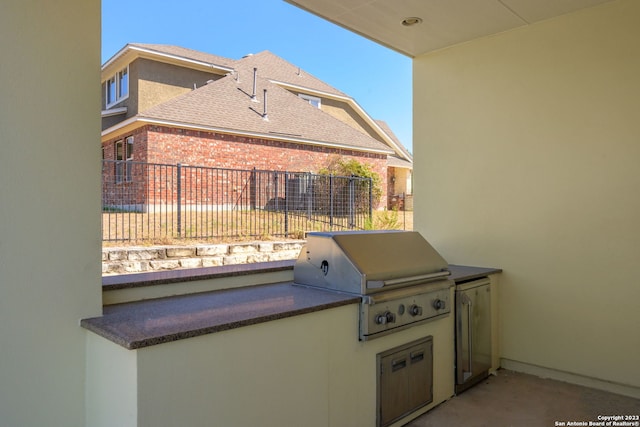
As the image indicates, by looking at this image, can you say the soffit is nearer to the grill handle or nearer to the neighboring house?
the grill handle

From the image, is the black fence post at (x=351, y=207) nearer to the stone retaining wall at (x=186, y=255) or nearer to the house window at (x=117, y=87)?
the stone retaining wall at (x=186, y=255)

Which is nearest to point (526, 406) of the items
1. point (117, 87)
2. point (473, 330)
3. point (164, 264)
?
point (473, 330)

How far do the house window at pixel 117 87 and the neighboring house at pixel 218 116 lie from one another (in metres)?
0.03

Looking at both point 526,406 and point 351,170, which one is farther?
point 351,170

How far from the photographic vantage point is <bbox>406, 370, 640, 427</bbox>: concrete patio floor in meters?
2.47

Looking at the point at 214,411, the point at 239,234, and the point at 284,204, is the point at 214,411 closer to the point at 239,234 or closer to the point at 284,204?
the point at 239,234

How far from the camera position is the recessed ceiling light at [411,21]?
305 centimetres

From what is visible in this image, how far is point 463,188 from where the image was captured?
3549 millimetres

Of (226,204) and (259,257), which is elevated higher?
(226,204)

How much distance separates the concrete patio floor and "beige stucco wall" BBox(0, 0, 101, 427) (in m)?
1.81

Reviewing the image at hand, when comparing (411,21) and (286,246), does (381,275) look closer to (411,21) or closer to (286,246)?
(411,21)

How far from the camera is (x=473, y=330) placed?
2945 mm

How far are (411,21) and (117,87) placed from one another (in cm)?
1184

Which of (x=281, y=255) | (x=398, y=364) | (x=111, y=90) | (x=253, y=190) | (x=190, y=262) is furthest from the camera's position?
(x=111, y=90)
